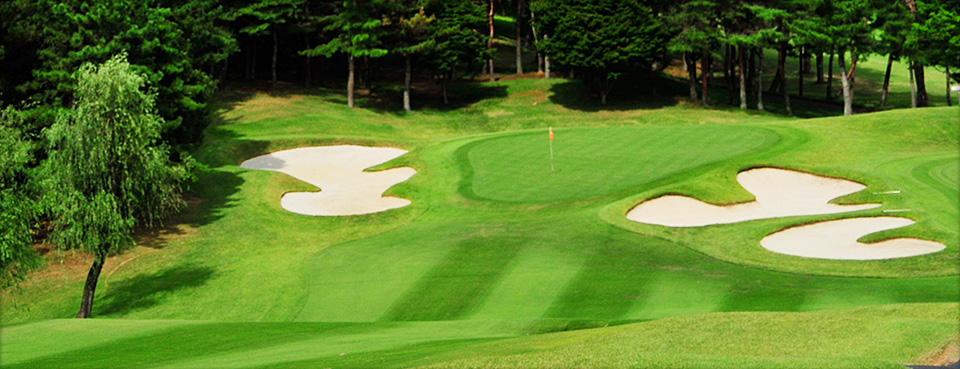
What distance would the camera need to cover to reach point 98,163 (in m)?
25.8

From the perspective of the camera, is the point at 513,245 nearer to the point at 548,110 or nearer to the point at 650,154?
the point at 650,154

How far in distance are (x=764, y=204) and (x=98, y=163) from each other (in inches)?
974

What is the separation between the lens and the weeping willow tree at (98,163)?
83.6ft

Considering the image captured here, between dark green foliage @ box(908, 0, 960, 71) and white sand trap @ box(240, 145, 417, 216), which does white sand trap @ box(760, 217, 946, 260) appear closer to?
white sand trap @ box(240, 145, 417, 216)

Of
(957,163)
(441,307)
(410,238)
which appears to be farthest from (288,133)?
(957,163)

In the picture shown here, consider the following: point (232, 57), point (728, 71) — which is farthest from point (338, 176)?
point (728, 71)

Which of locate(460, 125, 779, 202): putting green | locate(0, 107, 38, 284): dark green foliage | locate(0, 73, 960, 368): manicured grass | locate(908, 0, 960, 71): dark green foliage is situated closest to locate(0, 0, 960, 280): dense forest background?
locate(908, 0, 960, 71): dark green foliage

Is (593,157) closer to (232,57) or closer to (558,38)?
(558,38)

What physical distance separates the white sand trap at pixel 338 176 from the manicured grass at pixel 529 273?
1036mm

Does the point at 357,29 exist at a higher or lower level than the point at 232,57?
higher

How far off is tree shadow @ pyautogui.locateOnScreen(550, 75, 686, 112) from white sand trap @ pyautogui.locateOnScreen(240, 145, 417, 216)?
22718 millimetres

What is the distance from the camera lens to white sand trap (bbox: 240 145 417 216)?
1531 inches

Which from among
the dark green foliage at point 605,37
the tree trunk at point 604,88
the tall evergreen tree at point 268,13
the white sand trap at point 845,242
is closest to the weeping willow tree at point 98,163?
the white sand trap at point 845,242

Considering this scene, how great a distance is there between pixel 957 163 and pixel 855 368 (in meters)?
29.8
